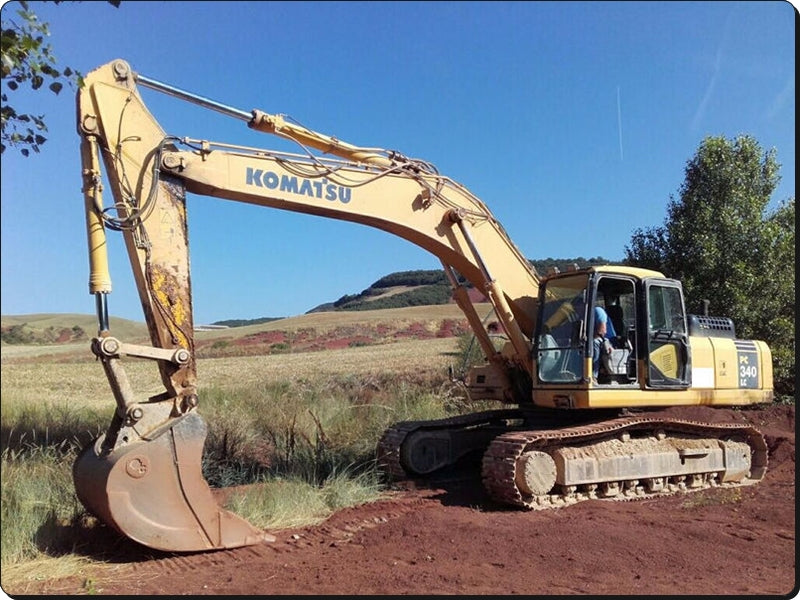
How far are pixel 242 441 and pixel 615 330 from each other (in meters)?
5.46

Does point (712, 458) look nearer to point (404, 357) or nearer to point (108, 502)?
point (108, 502)

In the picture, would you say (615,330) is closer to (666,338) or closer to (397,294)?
(666,338)

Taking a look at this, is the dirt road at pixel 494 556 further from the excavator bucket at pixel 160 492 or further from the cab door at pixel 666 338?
the cab door at pixel 666 338

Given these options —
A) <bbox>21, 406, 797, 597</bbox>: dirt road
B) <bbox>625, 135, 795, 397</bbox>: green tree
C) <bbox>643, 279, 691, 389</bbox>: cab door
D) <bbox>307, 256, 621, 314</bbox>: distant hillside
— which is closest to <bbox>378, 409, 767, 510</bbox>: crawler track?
<bbox>21, 406, 797, 597</bbox>: dirt road

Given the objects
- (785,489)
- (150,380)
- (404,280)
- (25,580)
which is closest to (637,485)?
(785,489)

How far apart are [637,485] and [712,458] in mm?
1525

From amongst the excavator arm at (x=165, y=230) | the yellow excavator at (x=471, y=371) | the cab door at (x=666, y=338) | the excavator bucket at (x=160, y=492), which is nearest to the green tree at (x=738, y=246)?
the yellow excavator at (x=471, y=371)

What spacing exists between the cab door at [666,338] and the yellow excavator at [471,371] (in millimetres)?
26

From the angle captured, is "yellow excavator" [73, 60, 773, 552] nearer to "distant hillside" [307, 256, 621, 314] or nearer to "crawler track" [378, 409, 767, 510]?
"crawler track" [378, 409, 767, 510]

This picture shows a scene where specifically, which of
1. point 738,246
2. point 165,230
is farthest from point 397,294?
point 165,230

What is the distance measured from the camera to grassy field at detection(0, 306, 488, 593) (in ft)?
21.1

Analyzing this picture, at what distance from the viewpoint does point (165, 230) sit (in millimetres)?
6852

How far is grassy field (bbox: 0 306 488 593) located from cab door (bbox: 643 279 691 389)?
383cm

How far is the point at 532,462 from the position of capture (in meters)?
8.43
